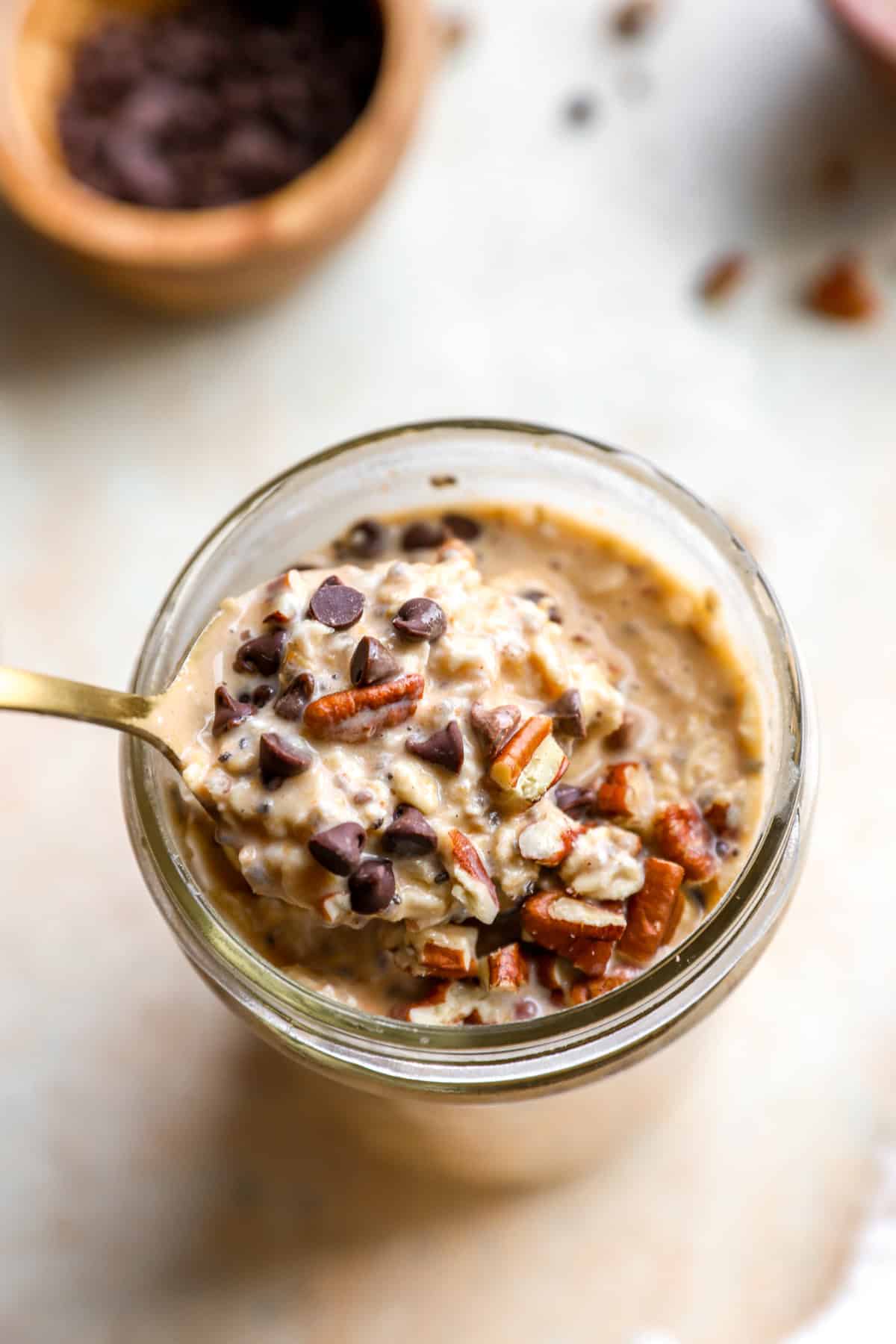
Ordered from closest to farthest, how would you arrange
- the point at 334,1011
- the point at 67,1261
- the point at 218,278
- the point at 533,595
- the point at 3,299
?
the point at 334,1011, the point at 533,595, the point at 67,1261, the point at 218,278, the point at 3,299

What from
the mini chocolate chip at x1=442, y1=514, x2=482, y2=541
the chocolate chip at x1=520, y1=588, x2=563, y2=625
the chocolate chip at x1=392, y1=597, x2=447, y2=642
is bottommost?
the chocolate chip at x1=392, y1=597, x2=447, y2=642

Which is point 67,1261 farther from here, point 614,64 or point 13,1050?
point 614,64

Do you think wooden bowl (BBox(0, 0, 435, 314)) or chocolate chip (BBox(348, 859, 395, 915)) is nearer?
chocolate chip (BBox(348, 859, 395, 915))

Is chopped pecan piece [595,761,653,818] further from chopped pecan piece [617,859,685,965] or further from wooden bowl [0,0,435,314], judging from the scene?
wooden bowl [0,0,435,314]

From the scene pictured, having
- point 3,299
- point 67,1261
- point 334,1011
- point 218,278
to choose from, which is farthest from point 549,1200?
point 3,299

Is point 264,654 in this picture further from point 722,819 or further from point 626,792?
point 722,819

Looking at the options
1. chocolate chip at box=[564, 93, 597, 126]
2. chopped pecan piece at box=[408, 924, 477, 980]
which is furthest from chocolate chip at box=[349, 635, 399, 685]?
chocolate chip at box=[564, 93, 597, 126]

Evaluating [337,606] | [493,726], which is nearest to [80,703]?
[337,606]
